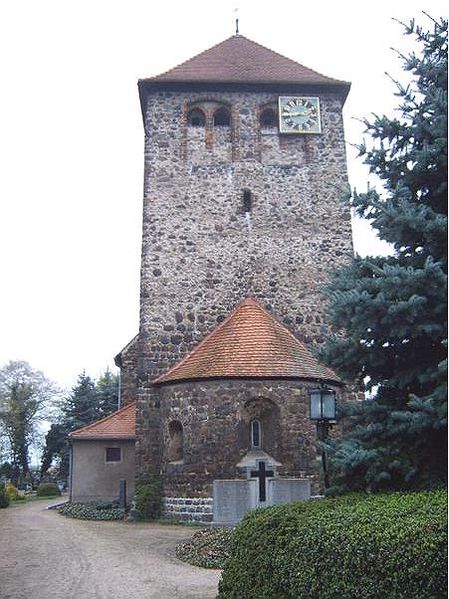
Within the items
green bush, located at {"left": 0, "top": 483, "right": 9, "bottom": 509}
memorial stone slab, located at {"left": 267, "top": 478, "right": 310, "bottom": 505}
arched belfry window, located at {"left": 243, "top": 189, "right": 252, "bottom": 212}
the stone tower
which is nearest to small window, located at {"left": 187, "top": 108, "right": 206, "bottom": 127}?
the stone tower

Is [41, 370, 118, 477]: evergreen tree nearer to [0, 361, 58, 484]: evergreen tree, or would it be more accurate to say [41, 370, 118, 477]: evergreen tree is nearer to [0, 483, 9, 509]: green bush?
[0, 361, 58, 484]: evergreen tree

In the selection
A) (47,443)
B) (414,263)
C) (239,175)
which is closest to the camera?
(414,263)

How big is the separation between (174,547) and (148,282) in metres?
8.94

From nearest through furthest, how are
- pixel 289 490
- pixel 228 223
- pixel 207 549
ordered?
pixel 207 549 → pixel 289 490 → pixel 228 223

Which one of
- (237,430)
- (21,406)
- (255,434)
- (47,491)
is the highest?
(237,430)

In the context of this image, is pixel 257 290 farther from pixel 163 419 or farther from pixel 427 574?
pixel 427 574

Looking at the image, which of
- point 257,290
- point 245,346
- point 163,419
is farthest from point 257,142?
point 163,419

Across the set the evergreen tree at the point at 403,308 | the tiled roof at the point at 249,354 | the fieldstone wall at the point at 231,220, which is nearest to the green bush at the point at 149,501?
the tiled roof at the point at 249,354

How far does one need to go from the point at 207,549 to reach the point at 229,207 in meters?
→ 11.8

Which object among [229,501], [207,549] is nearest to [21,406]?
[229,501]

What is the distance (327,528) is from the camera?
6.27 meters

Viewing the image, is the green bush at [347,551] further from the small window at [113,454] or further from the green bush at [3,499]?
the green bush at [3,499]

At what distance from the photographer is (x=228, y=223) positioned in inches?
813

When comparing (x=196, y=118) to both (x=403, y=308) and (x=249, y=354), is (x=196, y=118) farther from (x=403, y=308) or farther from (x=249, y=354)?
(x=403, y=308)
